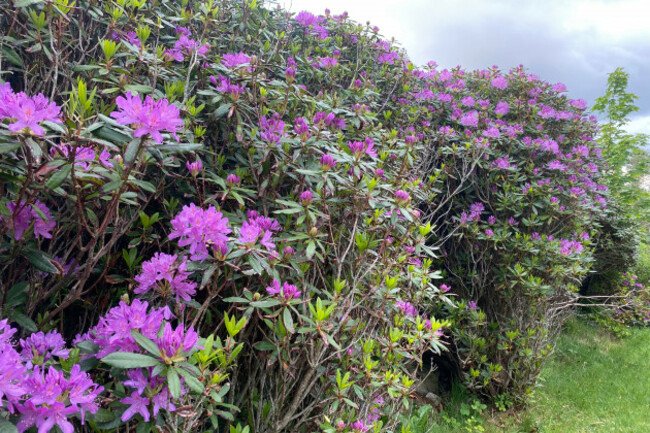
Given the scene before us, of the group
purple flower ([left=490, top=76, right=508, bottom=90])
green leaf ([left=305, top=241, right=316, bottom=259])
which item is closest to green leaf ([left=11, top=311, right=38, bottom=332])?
green leaf ([left=305, top=241, right=316, bottom=259])

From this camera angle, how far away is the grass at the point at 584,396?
3682mm

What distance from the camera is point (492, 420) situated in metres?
3.75

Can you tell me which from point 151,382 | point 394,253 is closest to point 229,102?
point 394,253

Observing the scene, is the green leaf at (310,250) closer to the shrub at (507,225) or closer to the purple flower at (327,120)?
the purple flower at (327,120)

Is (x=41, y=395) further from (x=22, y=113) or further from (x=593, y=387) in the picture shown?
(x=593, y=387)

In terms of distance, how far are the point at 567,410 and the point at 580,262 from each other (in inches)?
60.9

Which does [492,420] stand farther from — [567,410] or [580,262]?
[580,262]

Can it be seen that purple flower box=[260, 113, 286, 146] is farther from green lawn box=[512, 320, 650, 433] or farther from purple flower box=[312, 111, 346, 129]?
green lawn box=[512, 320, 650, 433]

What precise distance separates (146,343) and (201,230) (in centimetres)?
42

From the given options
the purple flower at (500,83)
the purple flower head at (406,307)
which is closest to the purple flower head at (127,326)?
the purple flower head at (406,307)

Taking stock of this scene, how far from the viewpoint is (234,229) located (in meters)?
1.42

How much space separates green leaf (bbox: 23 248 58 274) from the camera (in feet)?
4.43

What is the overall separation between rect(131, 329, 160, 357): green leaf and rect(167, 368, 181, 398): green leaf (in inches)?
2.3

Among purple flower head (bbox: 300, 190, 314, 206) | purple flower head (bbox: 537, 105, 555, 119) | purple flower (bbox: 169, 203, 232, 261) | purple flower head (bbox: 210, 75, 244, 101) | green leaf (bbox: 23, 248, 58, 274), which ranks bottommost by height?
green leaf (bbox: 23, 248, 58, 274)
